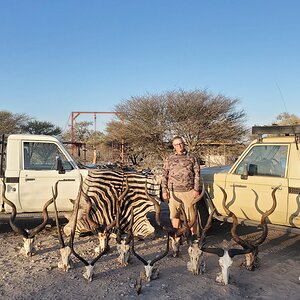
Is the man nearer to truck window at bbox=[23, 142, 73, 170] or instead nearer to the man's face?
the man's face

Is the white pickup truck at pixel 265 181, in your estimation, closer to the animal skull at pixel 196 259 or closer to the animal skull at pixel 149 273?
the animal skull at pixel 196 259

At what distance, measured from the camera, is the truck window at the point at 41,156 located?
7.29 metres

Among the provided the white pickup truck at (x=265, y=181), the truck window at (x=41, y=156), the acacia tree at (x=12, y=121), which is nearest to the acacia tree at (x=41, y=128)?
the acacia tree at (x=12, y=121)

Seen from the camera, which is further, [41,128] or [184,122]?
[41,128]

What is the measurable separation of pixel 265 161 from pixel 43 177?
151 inches

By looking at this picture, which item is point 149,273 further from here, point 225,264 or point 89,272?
point 225,264

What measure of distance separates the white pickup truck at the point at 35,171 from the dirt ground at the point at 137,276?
2.51ft

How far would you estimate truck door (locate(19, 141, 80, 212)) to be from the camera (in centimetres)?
712

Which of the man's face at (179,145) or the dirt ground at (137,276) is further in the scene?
the man's face at (179,145)

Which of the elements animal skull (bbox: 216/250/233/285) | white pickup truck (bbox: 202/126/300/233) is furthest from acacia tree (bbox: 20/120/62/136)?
animal skull (bbox: 216/250/233/285)

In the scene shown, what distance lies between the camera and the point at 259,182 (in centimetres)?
621

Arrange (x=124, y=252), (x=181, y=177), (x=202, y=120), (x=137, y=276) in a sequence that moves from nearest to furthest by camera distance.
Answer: (x=137, y=276)
(x=124, y=252)
(x=181, y=177)
(x=202, y=120)

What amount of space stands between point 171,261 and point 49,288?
6.13ft

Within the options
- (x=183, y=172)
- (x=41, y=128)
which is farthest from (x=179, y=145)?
(x=41, y=128)
